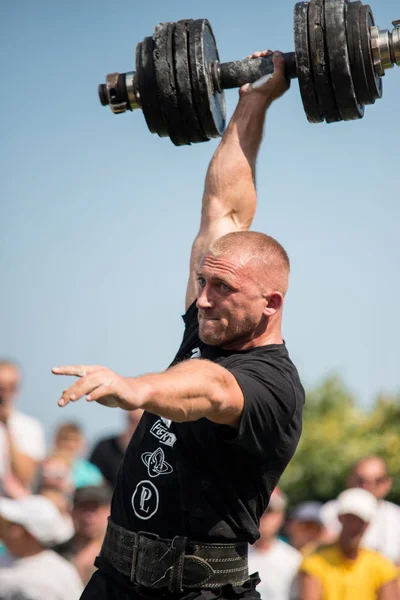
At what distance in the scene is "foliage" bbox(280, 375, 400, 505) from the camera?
31.7 meters

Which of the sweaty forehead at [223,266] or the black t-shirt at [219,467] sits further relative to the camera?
the sweaty forehead at [223,266]

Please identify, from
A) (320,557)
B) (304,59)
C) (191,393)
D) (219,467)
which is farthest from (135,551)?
(320,557)

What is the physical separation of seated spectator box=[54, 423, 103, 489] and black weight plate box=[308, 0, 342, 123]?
11.0ft

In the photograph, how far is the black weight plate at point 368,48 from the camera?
456 cm

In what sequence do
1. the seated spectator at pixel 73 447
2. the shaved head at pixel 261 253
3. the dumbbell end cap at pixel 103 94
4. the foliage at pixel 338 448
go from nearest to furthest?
the shaved head at pixel 261 253, the dumbbell end cap at pixel 103 94, the seated spectator at pixel 73 447, the foliage at pixel 338 448

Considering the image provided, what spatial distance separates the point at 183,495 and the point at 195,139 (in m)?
2.05

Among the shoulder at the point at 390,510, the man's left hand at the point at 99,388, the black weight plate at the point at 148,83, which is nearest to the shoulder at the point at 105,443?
the shoulder at the point at 390,510

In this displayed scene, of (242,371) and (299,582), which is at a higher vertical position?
(242,371)

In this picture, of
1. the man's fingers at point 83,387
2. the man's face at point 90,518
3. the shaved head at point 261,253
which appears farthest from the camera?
the man's face at point 90,518

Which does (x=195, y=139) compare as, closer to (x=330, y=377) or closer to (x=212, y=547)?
(x=212, y=547)

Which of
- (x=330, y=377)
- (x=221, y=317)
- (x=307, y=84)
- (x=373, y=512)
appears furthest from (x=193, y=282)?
(x=330, y=377)

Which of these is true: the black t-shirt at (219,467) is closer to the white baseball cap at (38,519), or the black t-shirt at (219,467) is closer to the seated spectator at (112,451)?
the white baseball cap at (38,519)

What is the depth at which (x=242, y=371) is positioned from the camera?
3539 mm

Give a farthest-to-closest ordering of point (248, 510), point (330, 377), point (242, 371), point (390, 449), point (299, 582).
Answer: point (330, 377) < point (390, 449) < point (299, 582) < point (248, 510) < point (242, 371)
